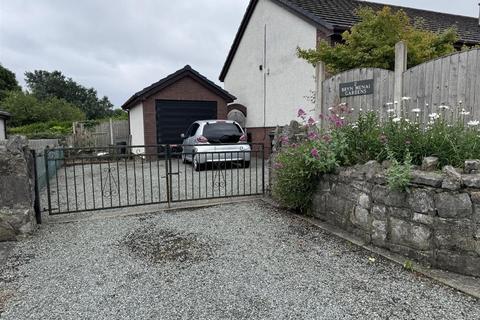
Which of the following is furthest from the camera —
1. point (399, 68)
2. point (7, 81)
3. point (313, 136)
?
point (7, 81)

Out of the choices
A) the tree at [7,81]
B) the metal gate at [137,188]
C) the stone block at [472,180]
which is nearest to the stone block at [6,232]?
the metal gate at [137,188]

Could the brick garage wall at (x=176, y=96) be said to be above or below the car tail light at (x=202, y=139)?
above

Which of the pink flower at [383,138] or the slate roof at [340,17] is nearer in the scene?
the pink flower at [383,138]

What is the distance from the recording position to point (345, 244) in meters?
3.50

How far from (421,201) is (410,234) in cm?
35

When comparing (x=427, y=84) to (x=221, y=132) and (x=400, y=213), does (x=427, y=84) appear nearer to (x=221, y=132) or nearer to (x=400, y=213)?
(x=400, y=213)

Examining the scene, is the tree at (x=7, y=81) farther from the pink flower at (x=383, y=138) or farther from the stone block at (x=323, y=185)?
the pink flower at (x=383, y=138)

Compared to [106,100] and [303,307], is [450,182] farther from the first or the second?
[106,100]

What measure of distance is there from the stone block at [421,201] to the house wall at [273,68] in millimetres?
6869

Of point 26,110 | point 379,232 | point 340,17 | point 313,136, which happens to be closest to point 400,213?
point 379,232

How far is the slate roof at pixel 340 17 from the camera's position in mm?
9062

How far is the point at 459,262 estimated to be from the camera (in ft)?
Result: 9.00

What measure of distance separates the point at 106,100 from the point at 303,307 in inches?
2353

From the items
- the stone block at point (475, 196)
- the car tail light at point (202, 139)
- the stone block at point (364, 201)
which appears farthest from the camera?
the car tail light at point (202, 139)
